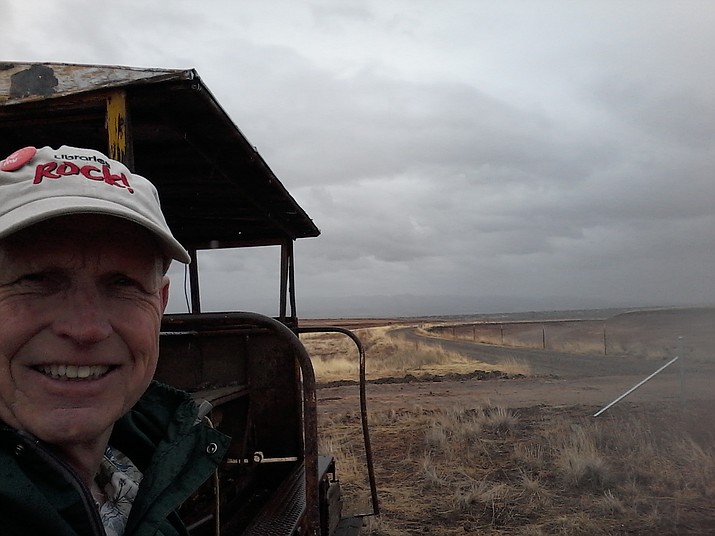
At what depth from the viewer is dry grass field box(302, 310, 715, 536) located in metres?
6.16

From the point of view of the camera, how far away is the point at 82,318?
113 cm

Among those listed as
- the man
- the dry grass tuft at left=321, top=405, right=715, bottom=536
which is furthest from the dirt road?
the man

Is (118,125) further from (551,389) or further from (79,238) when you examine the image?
(551,389)

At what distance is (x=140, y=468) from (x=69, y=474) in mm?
402

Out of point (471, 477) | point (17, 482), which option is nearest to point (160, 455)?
point (17, 482)

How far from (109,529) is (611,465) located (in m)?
7.84

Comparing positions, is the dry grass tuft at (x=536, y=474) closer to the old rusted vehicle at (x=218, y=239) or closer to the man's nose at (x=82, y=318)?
the old rusted vehicle at (x=218, y=239)

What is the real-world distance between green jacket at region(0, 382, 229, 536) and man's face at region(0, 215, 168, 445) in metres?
0.06

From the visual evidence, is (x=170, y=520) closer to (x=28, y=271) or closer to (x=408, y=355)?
(x=28, y=271)

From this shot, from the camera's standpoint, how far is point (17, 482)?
106 centimetres

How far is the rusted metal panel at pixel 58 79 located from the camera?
2.13 meters

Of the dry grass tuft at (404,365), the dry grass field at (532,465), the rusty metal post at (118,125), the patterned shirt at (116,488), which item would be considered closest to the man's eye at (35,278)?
the patterned shirt at (116,488)

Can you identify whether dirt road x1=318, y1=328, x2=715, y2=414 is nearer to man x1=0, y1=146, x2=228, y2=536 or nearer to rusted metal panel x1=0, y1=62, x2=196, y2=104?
rusted metal panel x1=0, y1=62, x2=196, y2=104

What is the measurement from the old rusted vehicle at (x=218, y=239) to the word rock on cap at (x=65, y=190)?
3.11 ft
